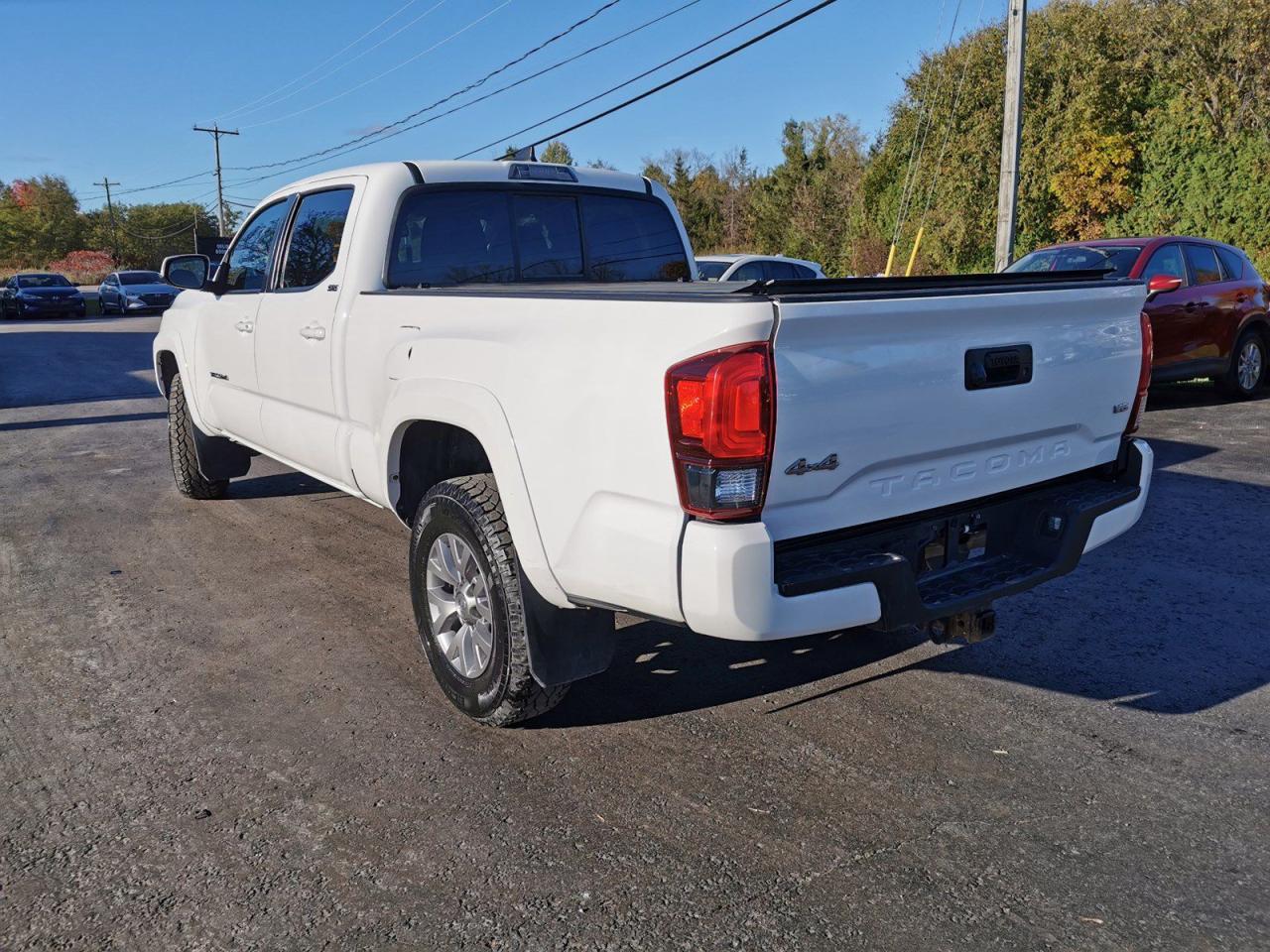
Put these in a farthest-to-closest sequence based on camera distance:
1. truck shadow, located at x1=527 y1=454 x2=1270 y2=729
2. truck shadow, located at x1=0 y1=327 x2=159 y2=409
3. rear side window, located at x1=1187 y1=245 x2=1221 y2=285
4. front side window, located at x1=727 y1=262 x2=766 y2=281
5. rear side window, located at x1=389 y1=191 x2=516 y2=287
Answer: front side window, located at x1=727 y1=262 x2=766 y2=281
truck shadow, located at x1=0 y1=327 x2=159 y2=409
rear side window, located at x1=1187 y1=245 x2=1221 y2=285
rear side window, located at x1=389 y1=191 x2=516 y2=287
truck shadow, located at x1=527 y1=454 x2=1270 y2=729

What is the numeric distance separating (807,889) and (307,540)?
4.30 meters

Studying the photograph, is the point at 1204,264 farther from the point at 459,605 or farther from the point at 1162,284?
the point at 459,605

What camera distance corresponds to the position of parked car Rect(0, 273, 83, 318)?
3191cm

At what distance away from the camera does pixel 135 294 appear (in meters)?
32.7

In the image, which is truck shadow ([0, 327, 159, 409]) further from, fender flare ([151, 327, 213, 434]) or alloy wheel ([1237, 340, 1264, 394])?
alloy wheel ([1237, 340, 1264, 394])

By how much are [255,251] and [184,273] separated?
3.25ft

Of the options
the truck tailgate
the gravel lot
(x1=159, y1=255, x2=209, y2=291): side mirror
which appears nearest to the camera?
the gravel lot

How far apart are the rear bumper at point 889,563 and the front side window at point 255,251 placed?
3739 mm

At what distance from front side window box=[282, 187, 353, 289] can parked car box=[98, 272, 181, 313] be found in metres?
29.6

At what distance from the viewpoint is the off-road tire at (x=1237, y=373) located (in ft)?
36.8

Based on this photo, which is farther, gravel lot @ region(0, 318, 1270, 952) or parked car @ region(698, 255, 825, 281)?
parked car @ region(698, 255, 825, 281)

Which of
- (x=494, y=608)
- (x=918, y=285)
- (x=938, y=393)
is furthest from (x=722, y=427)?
(x=494, y=608)

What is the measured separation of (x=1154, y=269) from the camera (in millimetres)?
10523

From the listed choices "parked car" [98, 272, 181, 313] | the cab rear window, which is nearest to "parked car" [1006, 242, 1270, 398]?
the cab rear window
